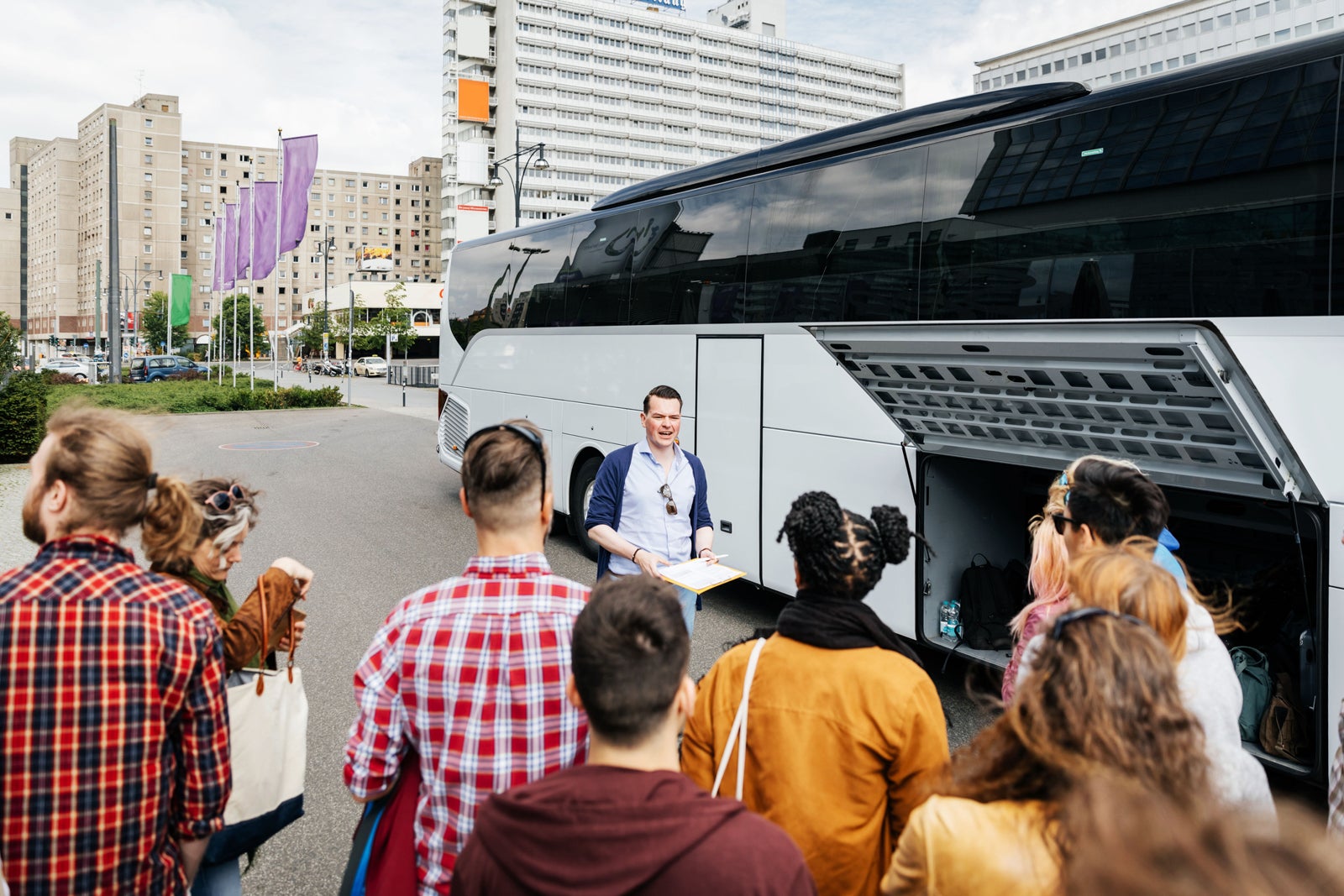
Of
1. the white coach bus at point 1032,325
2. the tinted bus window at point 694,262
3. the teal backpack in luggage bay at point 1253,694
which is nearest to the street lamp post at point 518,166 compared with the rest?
the tinted bus window at point 694,262

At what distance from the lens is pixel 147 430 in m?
2.47

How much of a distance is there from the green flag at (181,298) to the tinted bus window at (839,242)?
5144cm

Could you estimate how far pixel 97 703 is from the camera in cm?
200

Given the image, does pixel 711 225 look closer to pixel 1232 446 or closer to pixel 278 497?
pixel 1232 446

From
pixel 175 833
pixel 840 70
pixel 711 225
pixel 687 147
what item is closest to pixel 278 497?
pixel 711 225

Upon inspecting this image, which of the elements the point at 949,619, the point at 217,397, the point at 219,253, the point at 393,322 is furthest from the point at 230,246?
the point at 949,619

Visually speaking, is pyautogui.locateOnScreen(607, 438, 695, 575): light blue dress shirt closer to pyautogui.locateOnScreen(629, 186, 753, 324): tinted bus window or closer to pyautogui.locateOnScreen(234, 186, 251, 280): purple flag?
pyautogui.locateOnScreen(629, 186, 753, 324): tinted bus window

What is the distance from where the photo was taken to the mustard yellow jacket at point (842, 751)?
2158mm

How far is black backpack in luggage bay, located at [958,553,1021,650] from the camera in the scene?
6320 millimetres

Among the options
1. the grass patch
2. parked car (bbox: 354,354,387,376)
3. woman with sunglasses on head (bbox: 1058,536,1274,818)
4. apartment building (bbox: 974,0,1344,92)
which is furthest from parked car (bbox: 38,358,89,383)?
woman with sunglasses on head (bbox: 1058,536,1274,818)

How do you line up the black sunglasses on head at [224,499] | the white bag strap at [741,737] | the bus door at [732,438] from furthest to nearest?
1. the bus door at [732,438]
2. the black sunglasses on head at [224,499]
3. the white bag strap at [741,737]

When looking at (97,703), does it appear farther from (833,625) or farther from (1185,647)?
(1185,647)

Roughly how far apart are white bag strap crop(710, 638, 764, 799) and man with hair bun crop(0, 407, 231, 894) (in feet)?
4.01

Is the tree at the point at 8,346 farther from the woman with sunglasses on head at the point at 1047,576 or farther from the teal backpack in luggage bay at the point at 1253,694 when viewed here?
the teal backpack in luggage bay at the point at 1253,694
